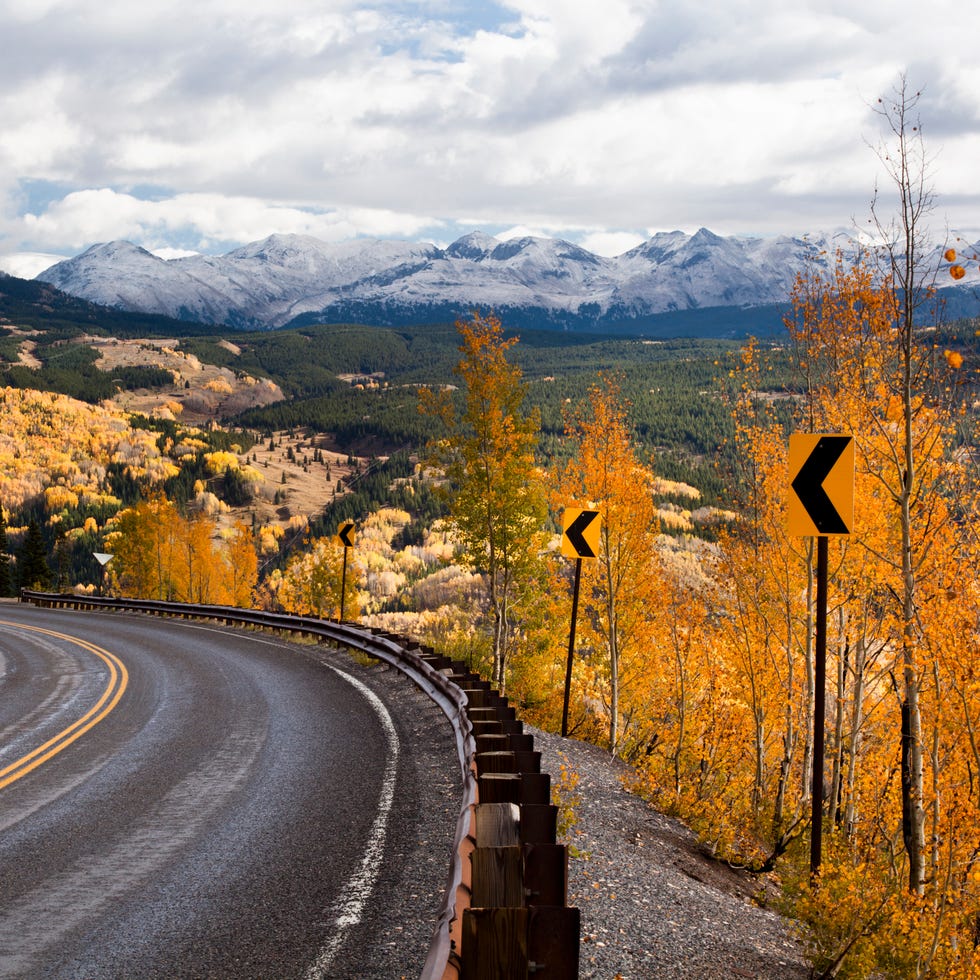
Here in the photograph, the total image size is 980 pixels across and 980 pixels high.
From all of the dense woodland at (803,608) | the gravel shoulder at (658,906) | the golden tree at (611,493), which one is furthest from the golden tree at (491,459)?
the gravel shoulder at (658,906)

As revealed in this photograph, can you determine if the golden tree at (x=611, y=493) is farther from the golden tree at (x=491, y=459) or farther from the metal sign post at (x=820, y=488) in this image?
the metal sign post at (x=820, y=488)

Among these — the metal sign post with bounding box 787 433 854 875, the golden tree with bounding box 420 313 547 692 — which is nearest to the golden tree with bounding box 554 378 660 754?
the golden tree with bounding box 420 313 547 692

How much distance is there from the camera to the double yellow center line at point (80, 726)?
29.6 feet

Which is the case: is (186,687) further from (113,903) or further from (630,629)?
(630,629)

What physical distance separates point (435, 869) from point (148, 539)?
67.9 metres

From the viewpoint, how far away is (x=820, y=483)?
831 centimetres

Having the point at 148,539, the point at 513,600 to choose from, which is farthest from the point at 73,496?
the point at 513,600

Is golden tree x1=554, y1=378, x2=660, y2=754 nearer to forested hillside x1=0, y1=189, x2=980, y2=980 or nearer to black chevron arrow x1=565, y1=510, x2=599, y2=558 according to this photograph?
forested hillside x1=0, y1=189, x2=980, y2=980

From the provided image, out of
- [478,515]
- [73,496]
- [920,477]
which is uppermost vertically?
[920,477]

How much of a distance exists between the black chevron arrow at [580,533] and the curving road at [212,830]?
3470mm

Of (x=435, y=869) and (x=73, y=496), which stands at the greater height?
(x=435, y=869)

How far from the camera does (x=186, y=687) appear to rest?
15.0 meters

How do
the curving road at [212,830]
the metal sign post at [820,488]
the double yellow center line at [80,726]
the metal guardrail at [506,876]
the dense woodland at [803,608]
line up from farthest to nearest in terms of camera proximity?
1. the dense woodland at [803,608]
2. the double yellow center line at [80,726]
3. the metal sign post at [820,488]
4. the curving road at [212,830]
5. the metal guardrail at [506,876]

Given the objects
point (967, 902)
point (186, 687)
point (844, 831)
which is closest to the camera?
point (967, 902)
